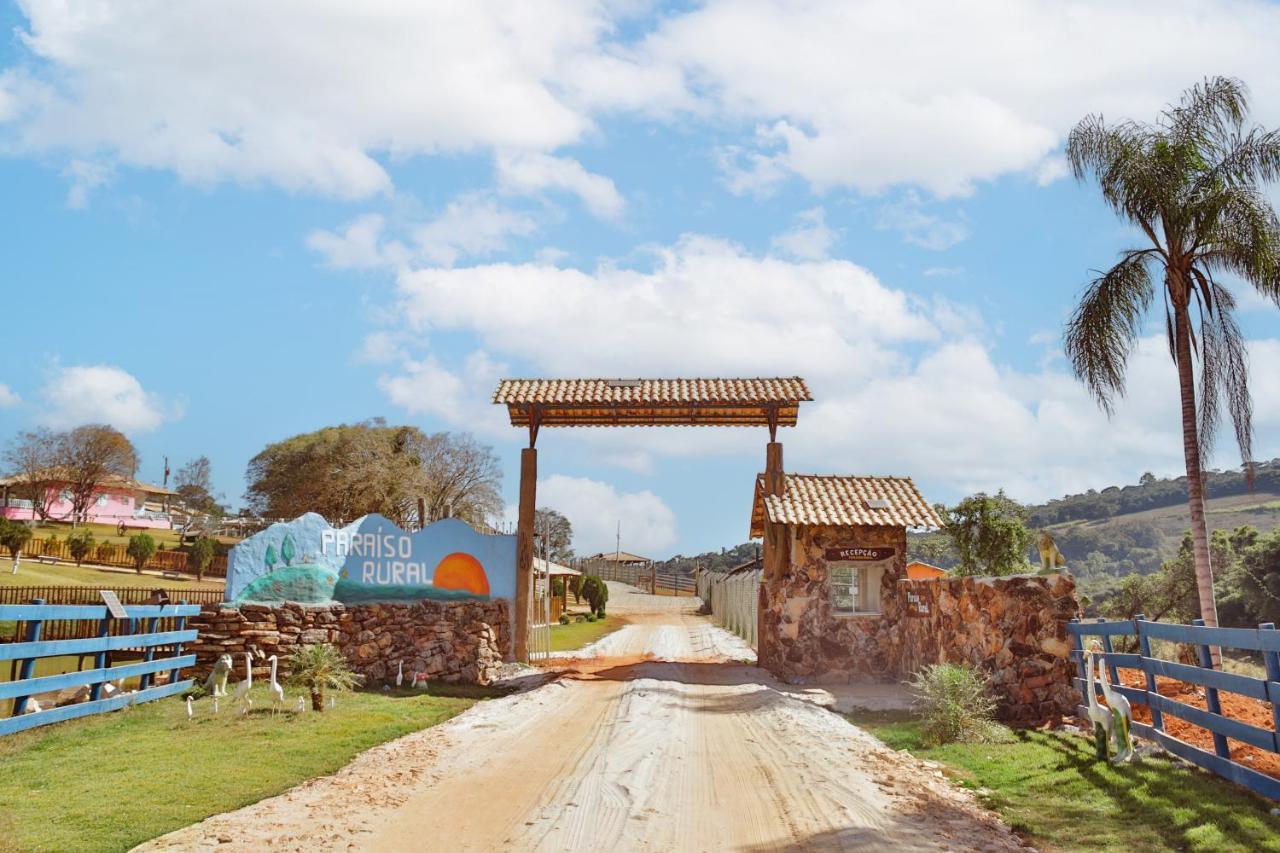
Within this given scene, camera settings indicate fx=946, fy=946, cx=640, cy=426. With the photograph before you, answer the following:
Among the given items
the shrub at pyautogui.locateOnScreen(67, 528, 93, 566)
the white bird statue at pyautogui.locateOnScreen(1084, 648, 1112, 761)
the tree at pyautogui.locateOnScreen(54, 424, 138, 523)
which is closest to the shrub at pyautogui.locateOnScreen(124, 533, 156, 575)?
the shrub at pyautogui.locateOnScreen(67, 528, 93, 566)

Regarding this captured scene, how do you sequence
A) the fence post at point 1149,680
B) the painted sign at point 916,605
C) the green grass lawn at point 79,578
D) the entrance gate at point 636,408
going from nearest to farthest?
the fence post at point 1149,680 < the painted sign at point 916,605 < the entrance gate at point 636,408 < the green grass lawn at point 79,578

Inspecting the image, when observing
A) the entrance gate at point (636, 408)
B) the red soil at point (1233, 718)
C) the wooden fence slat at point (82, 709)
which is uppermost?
Answer: the entrance gate at point (636, 408)

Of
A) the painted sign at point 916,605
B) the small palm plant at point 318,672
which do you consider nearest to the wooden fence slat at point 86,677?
the small palm plant at point 318,672

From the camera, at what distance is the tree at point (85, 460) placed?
6400cm

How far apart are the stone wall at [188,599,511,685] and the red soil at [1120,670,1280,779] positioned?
12.2m

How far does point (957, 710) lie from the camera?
12.3m

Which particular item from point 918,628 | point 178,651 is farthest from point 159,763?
point 918,628

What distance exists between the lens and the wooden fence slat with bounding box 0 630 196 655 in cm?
1057

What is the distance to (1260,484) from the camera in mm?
82938

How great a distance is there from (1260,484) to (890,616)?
78451 millimetres

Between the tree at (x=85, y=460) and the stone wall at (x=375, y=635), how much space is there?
177ft

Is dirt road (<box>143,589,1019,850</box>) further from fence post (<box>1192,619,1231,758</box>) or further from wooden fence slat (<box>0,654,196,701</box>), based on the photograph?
wooden fence slat (<box>0,654,196,701</box>)

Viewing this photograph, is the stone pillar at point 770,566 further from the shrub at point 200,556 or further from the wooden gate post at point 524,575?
the shrub at point 200,556

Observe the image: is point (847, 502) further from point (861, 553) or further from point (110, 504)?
point (110, 504)
